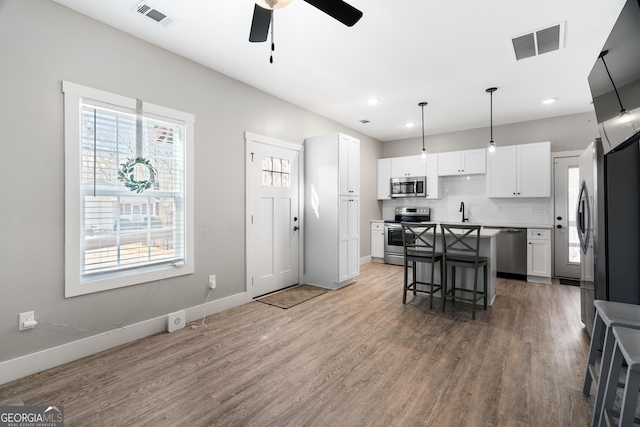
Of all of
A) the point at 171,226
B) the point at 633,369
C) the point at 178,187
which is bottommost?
the point at 633,369

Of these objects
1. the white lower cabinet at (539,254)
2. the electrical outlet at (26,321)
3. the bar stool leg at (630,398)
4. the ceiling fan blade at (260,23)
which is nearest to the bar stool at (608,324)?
the bar stool leg at (630,398)

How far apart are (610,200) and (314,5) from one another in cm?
275

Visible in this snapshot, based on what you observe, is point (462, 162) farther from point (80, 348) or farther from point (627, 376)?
point (80, 348)

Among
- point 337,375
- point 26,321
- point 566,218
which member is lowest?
point 337,375

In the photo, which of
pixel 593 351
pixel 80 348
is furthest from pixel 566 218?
pixel 80 348

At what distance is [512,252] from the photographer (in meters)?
5.02

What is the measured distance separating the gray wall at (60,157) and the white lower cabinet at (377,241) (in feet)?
12.4

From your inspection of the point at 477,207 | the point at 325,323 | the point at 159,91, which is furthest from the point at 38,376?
the point at 477,207

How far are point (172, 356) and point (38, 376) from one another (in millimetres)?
895

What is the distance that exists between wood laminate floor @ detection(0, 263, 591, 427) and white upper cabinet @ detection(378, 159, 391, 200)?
12.2 feet

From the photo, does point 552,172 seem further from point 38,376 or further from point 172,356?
point 38,376

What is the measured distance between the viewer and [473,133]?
5934mm

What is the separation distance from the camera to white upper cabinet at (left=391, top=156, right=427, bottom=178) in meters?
6.24

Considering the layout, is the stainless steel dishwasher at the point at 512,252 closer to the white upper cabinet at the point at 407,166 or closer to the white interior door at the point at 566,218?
the white interior door at the point at 566,218
